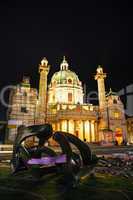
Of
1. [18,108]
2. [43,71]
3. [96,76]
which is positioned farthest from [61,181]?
[96,76]

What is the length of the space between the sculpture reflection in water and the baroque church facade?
1311 inches

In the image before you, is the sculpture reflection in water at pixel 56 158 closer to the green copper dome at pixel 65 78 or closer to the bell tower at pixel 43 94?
the bell tower at pixel 43 94

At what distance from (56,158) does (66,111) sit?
1642 inches

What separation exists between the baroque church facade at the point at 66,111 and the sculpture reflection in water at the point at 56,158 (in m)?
33.3

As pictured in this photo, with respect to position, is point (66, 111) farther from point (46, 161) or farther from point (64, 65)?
point (46, 161)

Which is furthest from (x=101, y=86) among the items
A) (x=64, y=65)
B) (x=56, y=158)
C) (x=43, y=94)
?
(x=56, y=158)

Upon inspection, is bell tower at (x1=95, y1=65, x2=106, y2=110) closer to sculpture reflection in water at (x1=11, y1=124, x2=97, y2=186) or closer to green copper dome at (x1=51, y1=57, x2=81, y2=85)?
green copper dome at (x1=51, y1=57, x2=81, y2=85)

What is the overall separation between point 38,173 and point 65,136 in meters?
2.34

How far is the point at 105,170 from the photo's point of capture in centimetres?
1191

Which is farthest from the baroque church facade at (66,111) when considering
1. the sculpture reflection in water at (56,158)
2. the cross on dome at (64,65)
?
the sculpture reflection in water at (56,158)

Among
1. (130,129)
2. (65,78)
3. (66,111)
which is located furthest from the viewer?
(65,78)

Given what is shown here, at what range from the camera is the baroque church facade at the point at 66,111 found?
43969 mm

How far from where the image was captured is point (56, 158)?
7980 millimetres

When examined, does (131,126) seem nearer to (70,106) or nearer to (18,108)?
(70,106)
